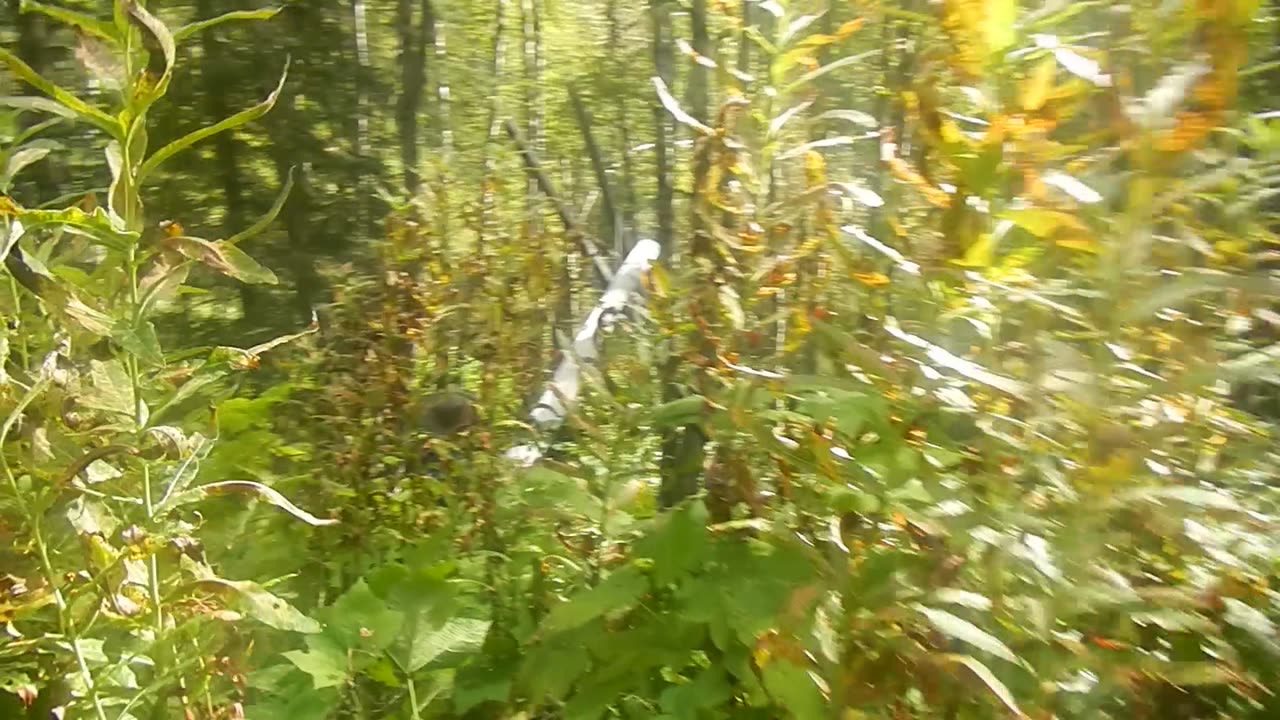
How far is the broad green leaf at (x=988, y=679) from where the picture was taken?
1.96ft

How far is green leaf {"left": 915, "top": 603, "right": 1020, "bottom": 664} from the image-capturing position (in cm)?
60

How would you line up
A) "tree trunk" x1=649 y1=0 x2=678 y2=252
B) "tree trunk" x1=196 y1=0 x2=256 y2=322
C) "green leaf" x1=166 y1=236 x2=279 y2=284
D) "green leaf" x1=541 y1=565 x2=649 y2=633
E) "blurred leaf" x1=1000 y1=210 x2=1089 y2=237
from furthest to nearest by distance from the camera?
"tree trunk" x1=649 y1=0 x2=678 y2=252 → "tree trunk" x1=196 y1=0 x2=256 y2=322 → "green leaf" x1=541 y1=565 x2=649 y2=633 → "green leaf" x1=166 y1=236 x2=279 y2=284 → "blurred leaf" x1=1000 y1=210 x2=1089 y2=237

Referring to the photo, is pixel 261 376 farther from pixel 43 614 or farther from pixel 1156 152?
pixel 1156 152

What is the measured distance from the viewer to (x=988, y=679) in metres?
0.61

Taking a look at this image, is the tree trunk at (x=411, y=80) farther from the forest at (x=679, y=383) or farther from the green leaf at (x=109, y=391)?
the green leaf at (x=109, y=391)

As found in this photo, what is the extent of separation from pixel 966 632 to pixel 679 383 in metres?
0.55

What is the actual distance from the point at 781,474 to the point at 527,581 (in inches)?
16.8

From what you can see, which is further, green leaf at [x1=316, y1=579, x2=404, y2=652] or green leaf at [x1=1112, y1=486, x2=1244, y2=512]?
green leaf at [x1=316, y1=579, x2=404, y2=652]

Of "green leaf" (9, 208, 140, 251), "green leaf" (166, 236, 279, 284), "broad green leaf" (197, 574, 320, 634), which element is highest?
"green leaf" (9, 208, 140, 251)

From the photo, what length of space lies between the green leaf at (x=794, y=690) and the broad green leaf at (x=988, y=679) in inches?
5.6

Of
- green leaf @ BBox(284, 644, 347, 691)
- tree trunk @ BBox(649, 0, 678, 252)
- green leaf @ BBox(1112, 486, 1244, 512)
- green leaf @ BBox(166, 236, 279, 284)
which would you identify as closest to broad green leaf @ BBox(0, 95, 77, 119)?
green leaf @ BBox(166, 236, 279, 284)

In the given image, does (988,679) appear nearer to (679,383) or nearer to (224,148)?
(679,383)

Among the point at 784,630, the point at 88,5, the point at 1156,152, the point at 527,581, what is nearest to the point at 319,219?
the point at 88,5

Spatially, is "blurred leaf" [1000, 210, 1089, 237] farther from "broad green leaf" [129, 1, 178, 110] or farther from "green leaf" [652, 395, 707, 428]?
"broad green leaf" [129, 1, 178, 110]
